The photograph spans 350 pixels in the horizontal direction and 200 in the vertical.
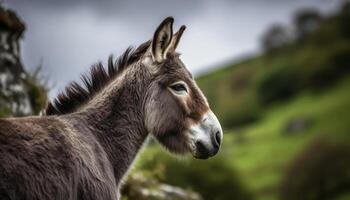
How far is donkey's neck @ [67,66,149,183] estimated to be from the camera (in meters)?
7.56

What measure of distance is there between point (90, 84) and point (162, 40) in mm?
1062

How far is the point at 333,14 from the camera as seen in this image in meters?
148

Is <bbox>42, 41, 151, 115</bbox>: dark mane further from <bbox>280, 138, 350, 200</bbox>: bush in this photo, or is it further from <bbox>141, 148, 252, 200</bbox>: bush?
<bbox>280, 138, 350, 200</bbox>: bush

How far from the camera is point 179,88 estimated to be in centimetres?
775

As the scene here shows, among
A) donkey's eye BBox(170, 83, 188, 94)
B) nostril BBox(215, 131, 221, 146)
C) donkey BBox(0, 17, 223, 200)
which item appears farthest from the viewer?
donkey's eye BBox(170, 83, 188, 94)

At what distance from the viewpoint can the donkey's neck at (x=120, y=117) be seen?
756cm

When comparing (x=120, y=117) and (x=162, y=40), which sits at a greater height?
(x=162, y=40)

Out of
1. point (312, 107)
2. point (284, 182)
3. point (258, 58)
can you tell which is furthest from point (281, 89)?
point (284, 182)

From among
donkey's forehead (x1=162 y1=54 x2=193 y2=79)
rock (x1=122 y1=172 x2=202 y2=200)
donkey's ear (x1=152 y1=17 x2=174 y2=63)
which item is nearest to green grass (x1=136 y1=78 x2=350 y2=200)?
rock (x1=122 y1=172 x2=202 y2=200)

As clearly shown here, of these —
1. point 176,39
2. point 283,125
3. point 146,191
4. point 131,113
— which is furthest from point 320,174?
point 131,113

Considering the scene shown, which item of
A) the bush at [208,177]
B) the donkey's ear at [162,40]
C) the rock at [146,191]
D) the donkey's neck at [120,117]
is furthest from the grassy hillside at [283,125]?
the donkey's ear at [162,40]

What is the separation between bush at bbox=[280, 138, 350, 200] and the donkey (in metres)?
61.7

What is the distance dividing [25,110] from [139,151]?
13.9 ft

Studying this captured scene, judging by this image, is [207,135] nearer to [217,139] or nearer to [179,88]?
[217,139]
